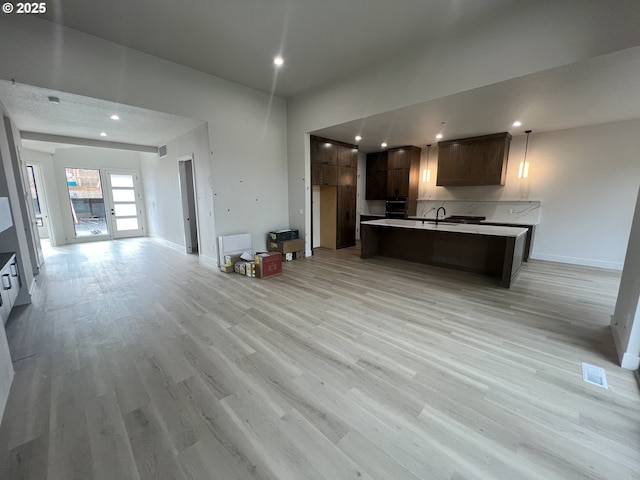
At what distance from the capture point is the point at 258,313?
3.24 metres

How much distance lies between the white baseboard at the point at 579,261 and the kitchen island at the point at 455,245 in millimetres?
1482

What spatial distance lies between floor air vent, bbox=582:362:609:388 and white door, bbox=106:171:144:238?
11298 millimetres

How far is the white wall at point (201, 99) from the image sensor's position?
3156 mm

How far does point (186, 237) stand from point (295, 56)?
4.94 metres

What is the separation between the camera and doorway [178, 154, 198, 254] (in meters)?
6.17

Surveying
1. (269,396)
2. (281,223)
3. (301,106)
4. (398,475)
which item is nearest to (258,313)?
(269,396)

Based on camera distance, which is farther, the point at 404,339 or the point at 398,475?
the point at 404,339

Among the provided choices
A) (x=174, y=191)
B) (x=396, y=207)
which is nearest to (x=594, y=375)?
(x=396, y=207)

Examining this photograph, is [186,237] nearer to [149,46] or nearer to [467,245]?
[149,46]

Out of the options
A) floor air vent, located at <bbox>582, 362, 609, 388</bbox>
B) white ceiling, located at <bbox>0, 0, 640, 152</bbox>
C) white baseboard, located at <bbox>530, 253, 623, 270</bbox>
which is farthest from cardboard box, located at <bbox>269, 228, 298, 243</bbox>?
white baseboard, located at <bbox>530, 253, 623, 270</bbox>

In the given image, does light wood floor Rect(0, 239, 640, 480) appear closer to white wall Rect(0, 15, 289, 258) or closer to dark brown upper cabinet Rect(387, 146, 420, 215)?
white wall Rect(0, 15, 289, 258)

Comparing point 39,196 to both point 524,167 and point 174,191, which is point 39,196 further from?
point 524,167

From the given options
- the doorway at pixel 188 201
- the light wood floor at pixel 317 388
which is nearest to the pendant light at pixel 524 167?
the light wood floor at pixel 317 388

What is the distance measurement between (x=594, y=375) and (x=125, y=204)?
11.6 meters
